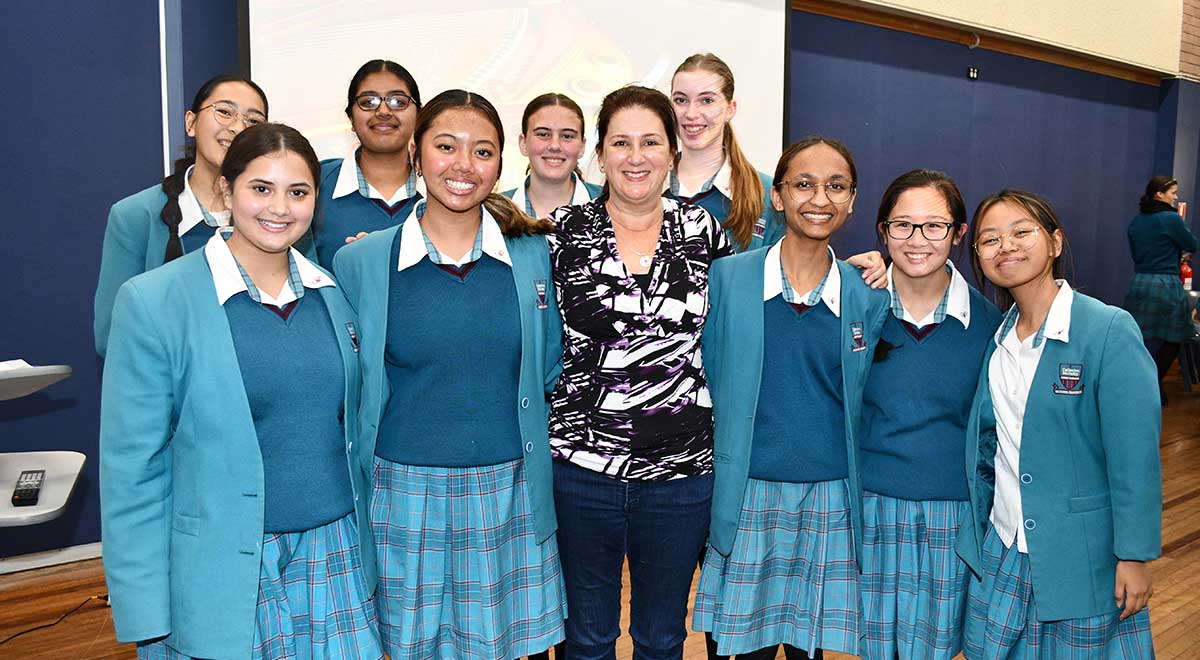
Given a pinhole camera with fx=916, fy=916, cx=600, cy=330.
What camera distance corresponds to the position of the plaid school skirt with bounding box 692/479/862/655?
6.82 ft

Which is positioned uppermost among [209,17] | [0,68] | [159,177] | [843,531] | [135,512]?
[209,17]

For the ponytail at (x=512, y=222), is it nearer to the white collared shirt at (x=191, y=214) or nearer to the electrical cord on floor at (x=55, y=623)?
the white collared shirt at (x=191, y=214)

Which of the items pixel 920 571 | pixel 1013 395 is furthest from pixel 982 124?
pixel 920 571

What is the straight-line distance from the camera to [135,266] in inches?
92.0

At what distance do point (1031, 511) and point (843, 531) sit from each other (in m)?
0.40

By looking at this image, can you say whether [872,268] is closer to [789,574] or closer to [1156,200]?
[789,574]

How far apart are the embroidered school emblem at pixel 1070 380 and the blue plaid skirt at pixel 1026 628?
1.17 feet

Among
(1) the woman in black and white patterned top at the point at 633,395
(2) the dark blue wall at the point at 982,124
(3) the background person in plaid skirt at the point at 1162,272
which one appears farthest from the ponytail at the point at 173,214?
(3) the background person in plaid skirt at the point at 1162,272

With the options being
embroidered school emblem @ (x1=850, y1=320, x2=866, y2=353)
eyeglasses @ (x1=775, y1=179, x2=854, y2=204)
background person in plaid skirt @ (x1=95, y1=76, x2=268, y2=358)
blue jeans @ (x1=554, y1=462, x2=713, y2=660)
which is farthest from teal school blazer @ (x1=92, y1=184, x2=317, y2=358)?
embroidered school emblem @ (x1=850, y1=320, x2=866, y2=353)

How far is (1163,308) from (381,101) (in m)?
6.73

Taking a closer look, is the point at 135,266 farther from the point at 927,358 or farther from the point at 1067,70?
the point at 1067,70

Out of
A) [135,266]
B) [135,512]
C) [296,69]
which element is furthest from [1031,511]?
[296,69]

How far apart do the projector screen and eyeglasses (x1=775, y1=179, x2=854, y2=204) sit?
7.73 ft

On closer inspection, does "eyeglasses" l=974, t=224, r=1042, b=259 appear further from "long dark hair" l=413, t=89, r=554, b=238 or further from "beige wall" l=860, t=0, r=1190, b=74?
"beige wall" l=860, t=0, r=1190, b=74
